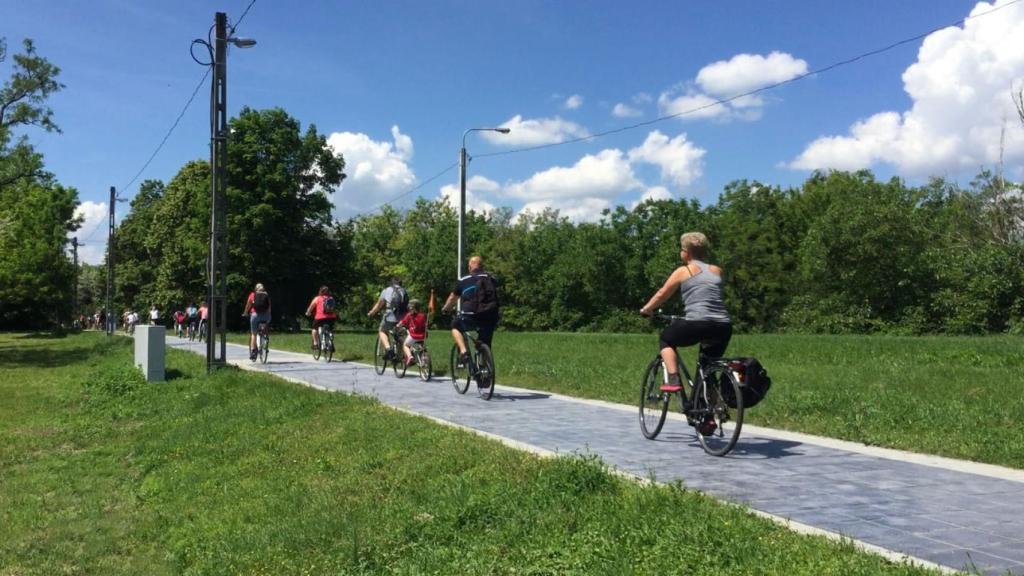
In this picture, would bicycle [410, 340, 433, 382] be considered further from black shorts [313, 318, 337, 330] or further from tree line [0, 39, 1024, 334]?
tree line [0, 39, 1024, 334]

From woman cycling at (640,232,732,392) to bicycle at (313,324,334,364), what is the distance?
43.4 ft

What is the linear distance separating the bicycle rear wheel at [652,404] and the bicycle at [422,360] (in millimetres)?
6687

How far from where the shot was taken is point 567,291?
71.6 meters

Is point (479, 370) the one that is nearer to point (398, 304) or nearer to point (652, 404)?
point (652, 404)

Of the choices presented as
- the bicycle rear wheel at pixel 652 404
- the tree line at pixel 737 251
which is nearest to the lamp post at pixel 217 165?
the bicycle rear wheel at pixel 652 404

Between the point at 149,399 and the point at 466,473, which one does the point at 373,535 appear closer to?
the point at 466,473

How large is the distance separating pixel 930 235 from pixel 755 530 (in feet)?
159

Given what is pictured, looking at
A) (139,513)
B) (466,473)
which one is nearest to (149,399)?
(139,513)

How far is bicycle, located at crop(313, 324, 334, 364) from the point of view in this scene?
1948cm

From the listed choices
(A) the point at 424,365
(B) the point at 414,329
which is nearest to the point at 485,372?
(A) the point at 424,365

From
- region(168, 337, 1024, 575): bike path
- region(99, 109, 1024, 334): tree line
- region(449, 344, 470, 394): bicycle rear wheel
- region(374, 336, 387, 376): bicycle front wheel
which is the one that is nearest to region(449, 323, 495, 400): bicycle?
region(449, 344, 470, 394): bicycle rear wheel

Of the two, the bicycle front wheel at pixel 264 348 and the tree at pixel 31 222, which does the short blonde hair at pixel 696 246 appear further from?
the tree at pixel 31 222

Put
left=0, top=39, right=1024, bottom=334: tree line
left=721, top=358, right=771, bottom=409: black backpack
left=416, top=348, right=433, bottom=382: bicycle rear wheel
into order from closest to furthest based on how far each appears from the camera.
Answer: left=721, top=358, right=771, bottom=409: black backpack < left=416, top=348, right=433, bottom=382: bicycle rear wheel < left=0, top=39, right=1024, bottom=334: tree line

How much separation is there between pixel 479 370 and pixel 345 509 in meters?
5.56
